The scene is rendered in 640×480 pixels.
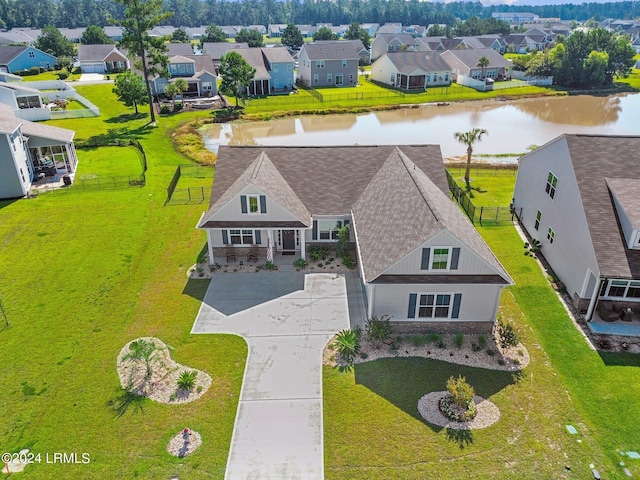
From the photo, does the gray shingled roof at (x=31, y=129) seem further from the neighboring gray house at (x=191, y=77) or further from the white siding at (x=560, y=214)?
the white siding at (x=560, y=214)

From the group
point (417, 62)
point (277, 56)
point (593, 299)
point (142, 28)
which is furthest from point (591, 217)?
point (417, 62)

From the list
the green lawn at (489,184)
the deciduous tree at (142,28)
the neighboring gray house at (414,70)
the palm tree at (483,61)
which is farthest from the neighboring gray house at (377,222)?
the palm tree at (483,61)

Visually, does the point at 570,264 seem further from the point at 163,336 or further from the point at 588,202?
the point at 163,336

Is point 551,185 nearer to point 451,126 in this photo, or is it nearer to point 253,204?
point 253,204

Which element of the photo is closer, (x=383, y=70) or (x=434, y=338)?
(x=434, y=338)

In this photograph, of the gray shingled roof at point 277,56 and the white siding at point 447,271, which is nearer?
the white siding at point 447,271

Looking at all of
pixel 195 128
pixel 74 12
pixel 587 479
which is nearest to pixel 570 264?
pixel 587 479

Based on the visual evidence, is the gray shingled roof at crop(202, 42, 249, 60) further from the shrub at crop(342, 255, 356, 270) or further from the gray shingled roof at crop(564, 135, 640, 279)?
the gray shingled roof at crop(564, 135, 640, 279)
